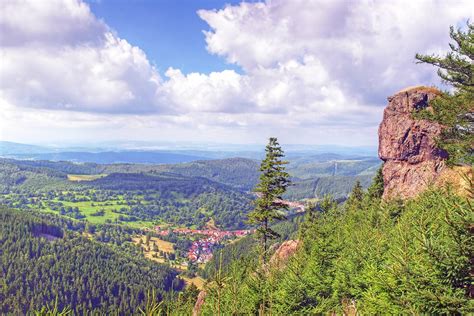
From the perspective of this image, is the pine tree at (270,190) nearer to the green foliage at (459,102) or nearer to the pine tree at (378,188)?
the green foliage at (459,102)

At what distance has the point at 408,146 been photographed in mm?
62000

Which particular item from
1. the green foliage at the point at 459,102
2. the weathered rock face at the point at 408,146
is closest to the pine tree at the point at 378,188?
the weathered rock face at the point at 408,146

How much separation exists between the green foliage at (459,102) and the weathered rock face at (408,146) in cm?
1482

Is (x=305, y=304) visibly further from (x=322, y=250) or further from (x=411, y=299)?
(x=411, y=299)

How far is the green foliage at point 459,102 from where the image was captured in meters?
36.8

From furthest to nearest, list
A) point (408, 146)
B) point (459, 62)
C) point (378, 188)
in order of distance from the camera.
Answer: point (378, 188) → point (408, 146) → point (459, 62)

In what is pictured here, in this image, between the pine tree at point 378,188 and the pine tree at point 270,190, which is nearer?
the pine tree at point 270,190

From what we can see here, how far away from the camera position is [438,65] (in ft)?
132

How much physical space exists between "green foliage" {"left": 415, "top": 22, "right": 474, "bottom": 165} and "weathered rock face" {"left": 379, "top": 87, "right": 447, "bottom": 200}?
1482 centimetres

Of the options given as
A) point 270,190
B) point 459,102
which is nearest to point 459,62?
point 459,102

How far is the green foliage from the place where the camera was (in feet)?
121

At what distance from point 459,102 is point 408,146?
25.5 metres

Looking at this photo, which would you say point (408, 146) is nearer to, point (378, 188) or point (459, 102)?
point (378, 188)

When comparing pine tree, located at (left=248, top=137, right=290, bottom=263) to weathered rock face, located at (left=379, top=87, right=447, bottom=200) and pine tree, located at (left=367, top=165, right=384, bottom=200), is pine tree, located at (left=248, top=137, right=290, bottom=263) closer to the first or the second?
weathered rock face, located at (left=379, top=87, right=447, bottom=200)
